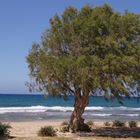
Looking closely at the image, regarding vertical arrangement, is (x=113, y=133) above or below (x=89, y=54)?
below

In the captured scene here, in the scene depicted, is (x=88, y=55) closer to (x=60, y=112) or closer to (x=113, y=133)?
(x=113, y=133)

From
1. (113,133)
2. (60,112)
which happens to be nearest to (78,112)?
(113,133)

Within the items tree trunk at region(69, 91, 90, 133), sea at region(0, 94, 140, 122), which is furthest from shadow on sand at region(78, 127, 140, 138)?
sea at region(0, 94, 140, 122)

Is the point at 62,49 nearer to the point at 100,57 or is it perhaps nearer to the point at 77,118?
the point at 100,57

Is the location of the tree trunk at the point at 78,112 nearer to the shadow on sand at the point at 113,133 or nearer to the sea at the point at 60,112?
the sea at the point at 60,112

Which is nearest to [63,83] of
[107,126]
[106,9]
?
[106,9]

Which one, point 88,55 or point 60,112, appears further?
point 60,112

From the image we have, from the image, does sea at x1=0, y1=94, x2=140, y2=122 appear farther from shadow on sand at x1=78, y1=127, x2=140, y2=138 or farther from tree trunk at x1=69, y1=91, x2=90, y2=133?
shadow on sand at x1=78, y1=127, x2=140, y2=138

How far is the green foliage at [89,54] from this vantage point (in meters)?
23.3

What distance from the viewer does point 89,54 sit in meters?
24.1

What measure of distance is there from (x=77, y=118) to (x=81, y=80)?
3.64m

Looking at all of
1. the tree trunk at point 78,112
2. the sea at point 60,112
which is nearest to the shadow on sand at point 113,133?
the tree trunk at point 78,112

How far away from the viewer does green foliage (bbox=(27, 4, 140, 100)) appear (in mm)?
23328

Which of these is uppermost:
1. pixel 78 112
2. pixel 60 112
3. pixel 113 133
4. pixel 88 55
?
pixel 88 55
